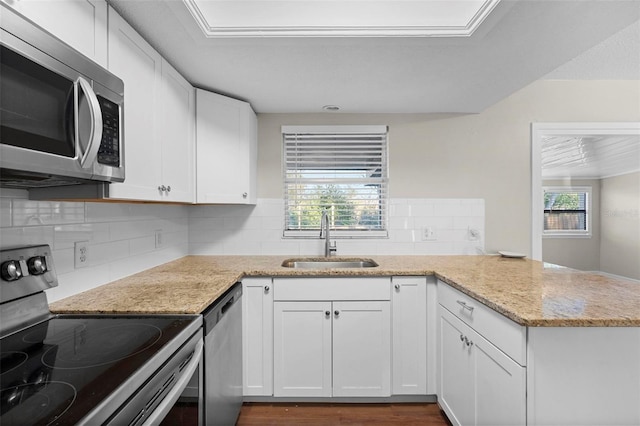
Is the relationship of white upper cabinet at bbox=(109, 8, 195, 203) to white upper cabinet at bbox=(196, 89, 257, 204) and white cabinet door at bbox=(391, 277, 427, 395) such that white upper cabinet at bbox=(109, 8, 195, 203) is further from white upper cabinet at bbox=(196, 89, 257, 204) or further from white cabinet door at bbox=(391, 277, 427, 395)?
white cabinet door at bbox=(391, 277, 427, 395)

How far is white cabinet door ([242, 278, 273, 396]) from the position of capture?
201 centimetres

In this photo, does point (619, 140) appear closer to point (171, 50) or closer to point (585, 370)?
point (585, 370)

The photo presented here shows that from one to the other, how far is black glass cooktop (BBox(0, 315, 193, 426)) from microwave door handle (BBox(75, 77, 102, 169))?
22.1 inches

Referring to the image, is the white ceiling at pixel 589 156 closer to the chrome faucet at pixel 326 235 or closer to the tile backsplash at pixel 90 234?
the chrome faucet at pixel 326 235

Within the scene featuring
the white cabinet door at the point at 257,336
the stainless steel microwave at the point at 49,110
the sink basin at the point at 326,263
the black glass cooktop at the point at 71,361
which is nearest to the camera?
the black glass cooktop at the point at 71,361

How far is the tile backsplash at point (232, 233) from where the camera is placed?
1685 mm

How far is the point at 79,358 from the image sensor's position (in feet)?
2.83

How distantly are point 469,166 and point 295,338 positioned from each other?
2.06 m

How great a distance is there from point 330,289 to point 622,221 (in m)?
2.66

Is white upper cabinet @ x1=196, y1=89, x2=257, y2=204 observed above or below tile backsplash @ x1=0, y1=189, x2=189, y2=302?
above

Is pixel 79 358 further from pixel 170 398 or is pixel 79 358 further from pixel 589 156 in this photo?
pixel 589 156

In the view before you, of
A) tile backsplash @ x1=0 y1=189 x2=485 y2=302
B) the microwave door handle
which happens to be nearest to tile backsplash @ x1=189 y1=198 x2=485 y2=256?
tile backsplash @ x1=0 y1=189 x2=485 y2=302

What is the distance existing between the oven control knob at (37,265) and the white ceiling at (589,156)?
348 cm

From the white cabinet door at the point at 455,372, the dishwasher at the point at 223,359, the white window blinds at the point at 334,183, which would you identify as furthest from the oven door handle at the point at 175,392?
the white window blinds at the point at 334,183
